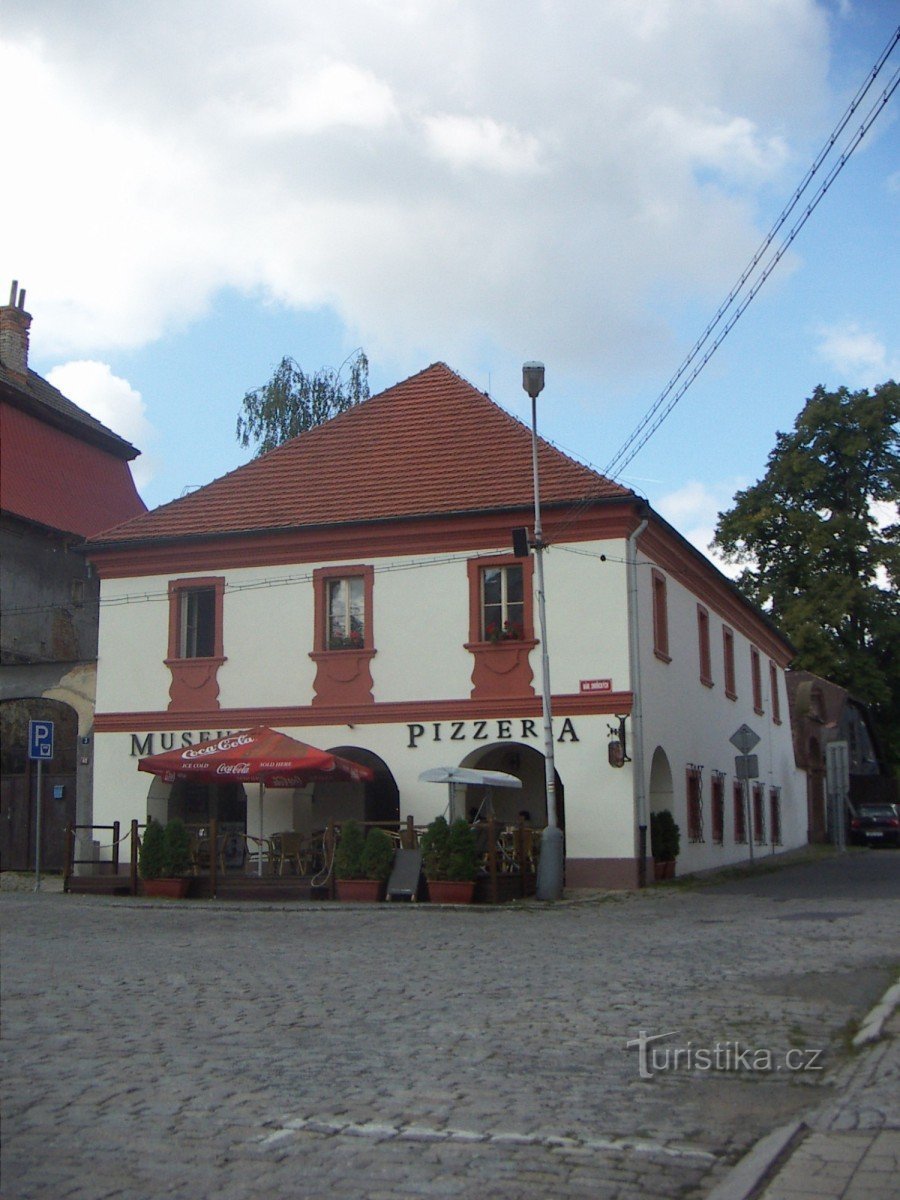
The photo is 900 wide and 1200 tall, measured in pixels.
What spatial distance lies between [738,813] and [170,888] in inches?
665

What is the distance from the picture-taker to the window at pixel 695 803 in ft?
96.4

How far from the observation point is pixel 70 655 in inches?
1273

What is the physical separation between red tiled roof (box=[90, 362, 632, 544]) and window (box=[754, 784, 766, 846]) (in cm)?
1570

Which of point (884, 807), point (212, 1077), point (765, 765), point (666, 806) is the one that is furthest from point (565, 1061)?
point (884, 807)

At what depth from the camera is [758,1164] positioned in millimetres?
6008

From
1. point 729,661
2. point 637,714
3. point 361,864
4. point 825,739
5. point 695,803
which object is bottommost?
point 361,864

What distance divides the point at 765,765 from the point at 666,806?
540 inches

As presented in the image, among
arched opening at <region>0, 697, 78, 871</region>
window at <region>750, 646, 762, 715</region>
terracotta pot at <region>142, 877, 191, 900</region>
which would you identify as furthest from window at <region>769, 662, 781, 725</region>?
terracotta pot at <region>142, 877, 191, 900</region>

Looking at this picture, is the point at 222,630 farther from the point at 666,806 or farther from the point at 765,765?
the point at 765,765

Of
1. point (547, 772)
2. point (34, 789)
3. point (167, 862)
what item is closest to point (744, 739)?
point (547, 772)

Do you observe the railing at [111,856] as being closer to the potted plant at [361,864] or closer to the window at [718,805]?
the potted plant at [361,864]

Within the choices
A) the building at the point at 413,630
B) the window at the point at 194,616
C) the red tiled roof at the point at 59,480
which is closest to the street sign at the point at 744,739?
the building at the point at 413,630

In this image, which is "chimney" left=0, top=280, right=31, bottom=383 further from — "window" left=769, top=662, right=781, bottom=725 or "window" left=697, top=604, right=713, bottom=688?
"window" left=769, top=662, right=781, bottom=725

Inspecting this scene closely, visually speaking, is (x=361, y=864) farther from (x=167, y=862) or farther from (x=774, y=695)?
(x=774, y=695)
